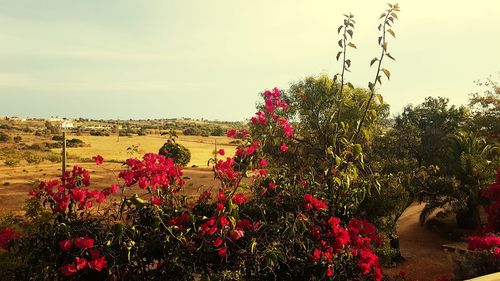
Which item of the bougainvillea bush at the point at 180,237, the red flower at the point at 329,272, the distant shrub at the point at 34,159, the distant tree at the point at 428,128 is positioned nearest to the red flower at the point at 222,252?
the bougainvillea bush at the point at 180,237

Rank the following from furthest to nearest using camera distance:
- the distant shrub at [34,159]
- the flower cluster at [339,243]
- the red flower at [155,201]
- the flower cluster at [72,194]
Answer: the distant shrub at [34,159]
the flower cluster at [339,243]
the flower cluster at [72,194]
the red flower at [155,201]

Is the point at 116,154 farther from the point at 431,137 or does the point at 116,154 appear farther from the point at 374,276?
the point at 374,276

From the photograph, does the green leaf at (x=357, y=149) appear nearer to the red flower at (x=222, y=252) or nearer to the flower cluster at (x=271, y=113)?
the flower cluster at (x=271, y=113)

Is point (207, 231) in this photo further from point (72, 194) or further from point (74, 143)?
point (74, 143)

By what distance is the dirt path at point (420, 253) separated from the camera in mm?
15102

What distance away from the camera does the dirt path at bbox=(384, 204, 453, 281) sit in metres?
15.1

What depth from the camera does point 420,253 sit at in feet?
58.7

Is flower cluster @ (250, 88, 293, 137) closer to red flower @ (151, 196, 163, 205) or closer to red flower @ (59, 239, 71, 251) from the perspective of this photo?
red flower @ (151, 196, 163, 205)

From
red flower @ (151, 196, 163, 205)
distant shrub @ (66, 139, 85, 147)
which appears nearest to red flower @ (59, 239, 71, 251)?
red flower @ (151, 196, 163, 205)

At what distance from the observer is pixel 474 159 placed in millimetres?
18094

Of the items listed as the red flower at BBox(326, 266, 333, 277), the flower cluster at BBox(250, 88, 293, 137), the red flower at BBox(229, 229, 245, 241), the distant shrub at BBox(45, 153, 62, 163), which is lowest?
the distant shrub at BBox(45, 153, 62, 163)

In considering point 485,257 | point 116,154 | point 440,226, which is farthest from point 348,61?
point 116,154

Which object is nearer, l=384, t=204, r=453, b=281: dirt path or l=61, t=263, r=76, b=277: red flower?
l=61, t=263, r=76, b=277: red flower

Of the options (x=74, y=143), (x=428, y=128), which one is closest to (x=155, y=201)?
(x=428, y=128)
